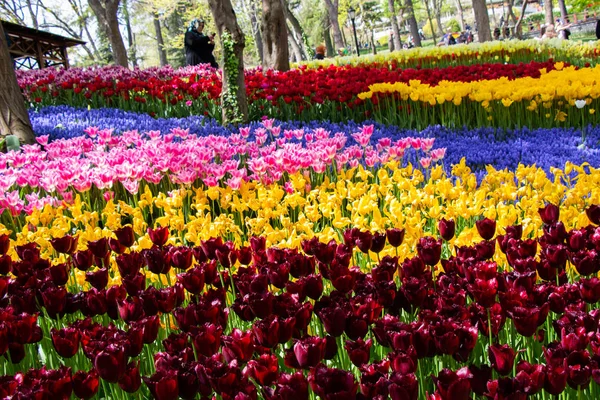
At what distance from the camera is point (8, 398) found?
134 centimetres

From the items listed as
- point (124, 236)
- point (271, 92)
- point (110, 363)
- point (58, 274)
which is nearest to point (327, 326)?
point (110, 363)

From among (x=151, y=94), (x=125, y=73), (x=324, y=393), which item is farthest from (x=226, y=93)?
(x=324, y=393)

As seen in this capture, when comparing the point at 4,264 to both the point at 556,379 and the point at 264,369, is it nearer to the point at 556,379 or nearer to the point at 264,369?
the point at 264,369

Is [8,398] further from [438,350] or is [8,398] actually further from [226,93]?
[226,93]

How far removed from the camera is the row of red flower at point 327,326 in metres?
1.33

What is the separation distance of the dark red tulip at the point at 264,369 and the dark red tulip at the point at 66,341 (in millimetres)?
506

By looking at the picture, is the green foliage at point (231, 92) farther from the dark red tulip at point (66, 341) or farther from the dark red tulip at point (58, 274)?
the dark red tulip at point (66, 341)

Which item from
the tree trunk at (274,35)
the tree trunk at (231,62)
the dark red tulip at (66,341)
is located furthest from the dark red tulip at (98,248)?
the tree trunk at (274,35)

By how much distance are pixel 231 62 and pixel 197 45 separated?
7701 mm

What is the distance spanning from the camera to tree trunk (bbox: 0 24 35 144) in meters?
6.50

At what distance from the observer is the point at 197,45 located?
15.1 m

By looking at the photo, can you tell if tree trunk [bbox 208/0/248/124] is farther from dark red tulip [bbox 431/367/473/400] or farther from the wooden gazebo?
the wooden gazebo

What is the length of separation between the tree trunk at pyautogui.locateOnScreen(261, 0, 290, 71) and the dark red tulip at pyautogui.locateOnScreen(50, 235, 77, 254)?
11030mm

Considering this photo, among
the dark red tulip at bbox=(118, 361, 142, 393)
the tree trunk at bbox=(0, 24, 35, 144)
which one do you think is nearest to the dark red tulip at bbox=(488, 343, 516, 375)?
the dark red tulip at bbox=(118, 361, 142, 393)
